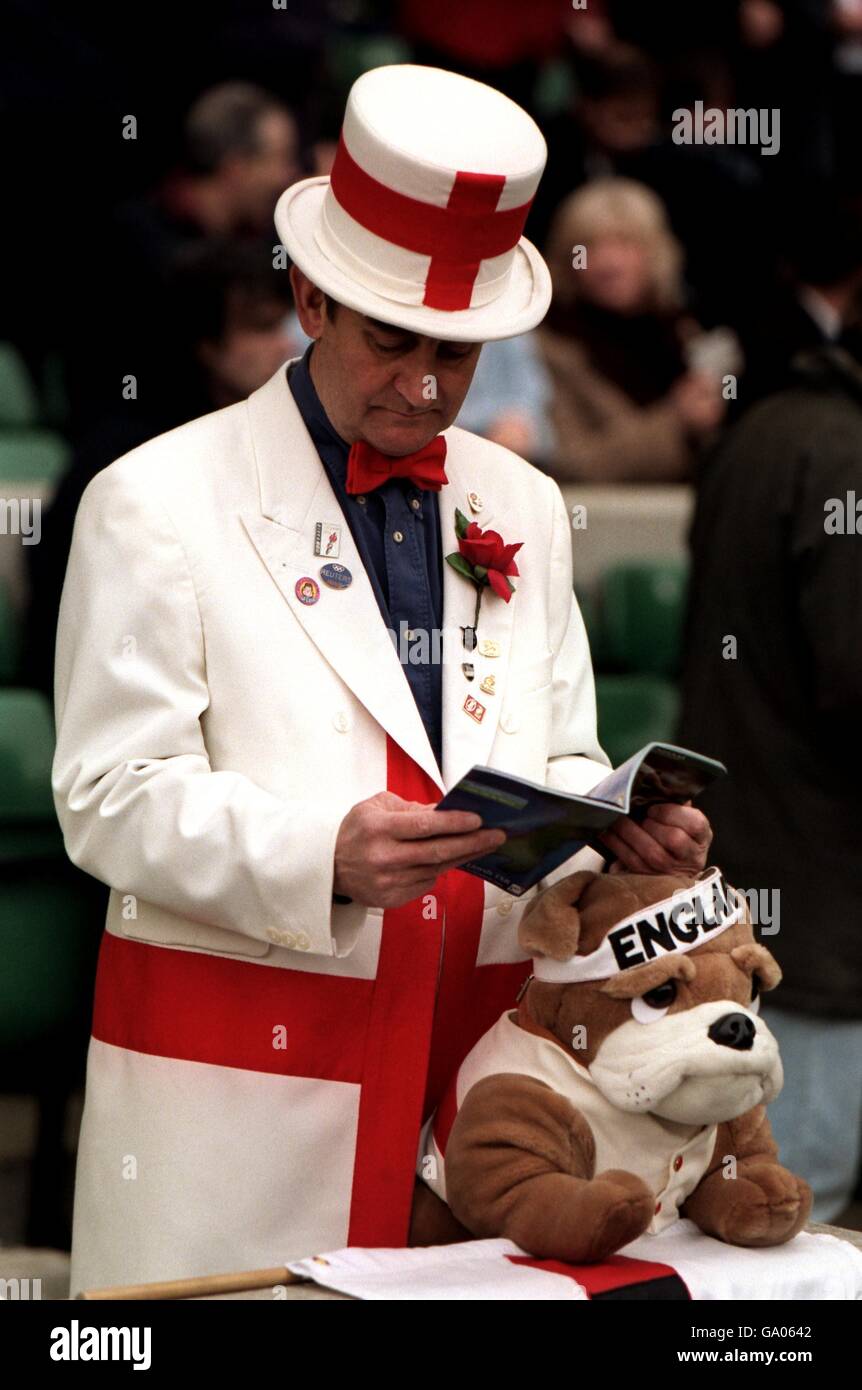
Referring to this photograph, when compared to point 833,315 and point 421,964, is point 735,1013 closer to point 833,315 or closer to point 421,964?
point 421,964

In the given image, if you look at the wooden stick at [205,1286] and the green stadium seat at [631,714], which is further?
the green stadium seat at [631,714]

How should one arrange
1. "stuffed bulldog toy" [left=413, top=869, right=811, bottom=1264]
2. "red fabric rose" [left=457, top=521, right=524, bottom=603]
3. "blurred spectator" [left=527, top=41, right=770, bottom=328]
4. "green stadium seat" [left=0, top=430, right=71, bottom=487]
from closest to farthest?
"stuffed bulldog toy" [left=413, top=869, right=811, bottom=1264] < "red fabric rose" [left=457, top=521, right=524, bottom=603] < "green stadium seat" [left=0, top=430, right=71, bottom=487] < "blurred spectator" [left=527, top=41, right=770, bottom=328]

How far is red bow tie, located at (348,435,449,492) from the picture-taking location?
2.66 m

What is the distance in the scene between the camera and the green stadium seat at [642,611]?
5297 millimetres

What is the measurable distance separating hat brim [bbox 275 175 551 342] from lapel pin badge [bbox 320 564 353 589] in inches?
11.7

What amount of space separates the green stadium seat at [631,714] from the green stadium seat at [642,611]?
0.09m

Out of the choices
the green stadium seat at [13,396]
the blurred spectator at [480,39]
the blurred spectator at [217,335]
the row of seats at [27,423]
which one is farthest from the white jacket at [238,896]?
the blurred spectator at [480,39]

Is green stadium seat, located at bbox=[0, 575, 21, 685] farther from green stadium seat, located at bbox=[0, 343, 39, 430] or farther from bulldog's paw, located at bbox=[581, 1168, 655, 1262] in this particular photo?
bulldog's paw, located at bbox=[581, 1168, 655, 1262]

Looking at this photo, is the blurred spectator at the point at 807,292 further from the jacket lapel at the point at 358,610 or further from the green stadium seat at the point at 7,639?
the jacket lapel at the point at 358,610

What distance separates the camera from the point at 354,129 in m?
2.54

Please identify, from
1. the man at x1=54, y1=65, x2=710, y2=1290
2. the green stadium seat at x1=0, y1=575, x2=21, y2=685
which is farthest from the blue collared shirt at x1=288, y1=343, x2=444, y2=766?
the green stadium seat at x1=0, y1=575, x2=21, y2=685

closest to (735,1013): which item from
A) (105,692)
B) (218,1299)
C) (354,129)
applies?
(218,1299)

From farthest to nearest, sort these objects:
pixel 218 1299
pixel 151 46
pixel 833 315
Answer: pixel 151 46 → pixel 833 315 → pixel 218 1299
